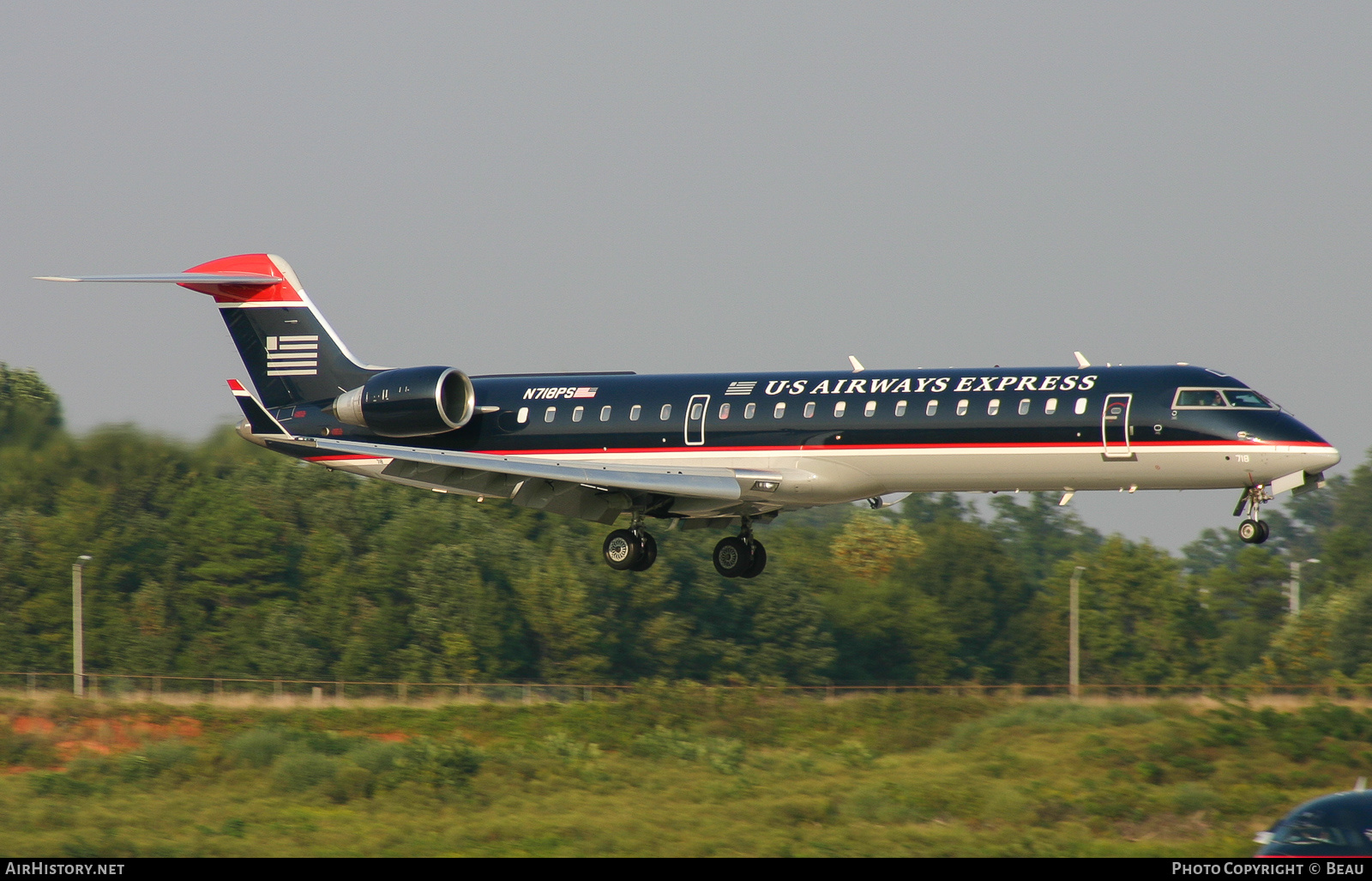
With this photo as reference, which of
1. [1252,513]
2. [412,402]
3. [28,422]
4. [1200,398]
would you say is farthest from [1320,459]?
[28,422]

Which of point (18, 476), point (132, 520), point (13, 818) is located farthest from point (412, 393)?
point (132, 520)

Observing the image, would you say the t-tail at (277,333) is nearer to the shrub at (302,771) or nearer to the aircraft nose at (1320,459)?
the shrub at (302,771)

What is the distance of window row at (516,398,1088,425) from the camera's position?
2623cm

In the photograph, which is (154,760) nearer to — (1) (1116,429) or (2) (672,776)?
(2) (672,776)

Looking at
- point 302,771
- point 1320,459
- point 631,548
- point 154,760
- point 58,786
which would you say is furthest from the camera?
point 631,548

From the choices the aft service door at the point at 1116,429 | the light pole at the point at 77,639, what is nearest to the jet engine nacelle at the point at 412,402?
the aft service door at the point at 1116,429

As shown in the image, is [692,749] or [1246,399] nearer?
[1246,399]

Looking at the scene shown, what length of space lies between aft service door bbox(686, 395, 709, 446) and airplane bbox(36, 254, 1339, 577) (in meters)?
0.03

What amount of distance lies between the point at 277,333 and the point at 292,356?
645mm

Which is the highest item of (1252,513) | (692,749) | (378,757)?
(1252,513)

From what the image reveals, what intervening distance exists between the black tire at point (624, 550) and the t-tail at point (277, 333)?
6913mm

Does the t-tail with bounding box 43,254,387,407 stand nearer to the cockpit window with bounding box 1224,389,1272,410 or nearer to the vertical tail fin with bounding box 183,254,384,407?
the vertical tail fin with bounding box 183,254,384,407

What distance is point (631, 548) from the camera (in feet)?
99.5

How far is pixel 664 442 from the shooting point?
96.0ft
